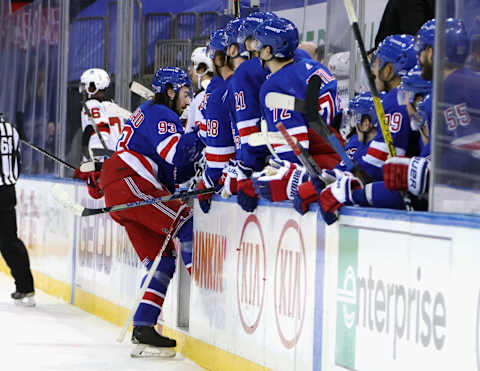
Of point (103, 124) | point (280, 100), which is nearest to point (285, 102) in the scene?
point (280, 100)

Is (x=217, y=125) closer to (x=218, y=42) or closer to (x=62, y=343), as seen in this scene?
(x=218, y=42)

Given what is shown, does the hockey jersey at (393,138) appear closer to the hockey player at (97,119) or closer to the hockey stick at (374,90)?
the hockey stick at (374,90)

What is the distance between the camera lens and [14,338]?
543 centimetres

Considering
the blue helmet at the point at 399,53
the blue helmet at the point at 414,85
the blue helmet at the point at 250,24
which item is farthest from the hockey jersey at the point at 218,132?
the blue helmet at the point at 414,85

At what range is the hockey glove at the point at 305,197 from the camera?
359 cm

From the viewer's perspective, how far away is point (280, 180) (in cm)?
382

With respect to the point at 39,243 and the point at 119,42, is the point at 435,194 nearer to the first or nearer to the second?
the point at 119,42

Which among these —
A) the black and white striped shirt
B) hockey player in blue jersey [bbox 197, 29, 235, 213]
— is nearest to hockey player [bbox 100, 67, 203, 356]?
hockey player in blue jersey [bbox 197, 29, 235, 213]

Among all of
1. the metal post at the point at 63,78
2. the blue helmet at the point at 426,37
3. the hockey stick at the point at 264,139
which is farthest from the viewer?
the metal post at the point at 63,78

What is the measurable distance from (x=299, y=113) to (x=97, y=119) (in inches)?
117

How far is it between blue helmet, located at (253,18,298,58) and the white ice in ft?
4.89

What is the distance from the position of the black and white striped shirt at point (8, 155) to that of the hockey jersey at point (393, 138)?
3887mm

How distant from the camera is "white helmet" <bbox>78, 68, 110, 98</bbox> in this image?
6.82 meters

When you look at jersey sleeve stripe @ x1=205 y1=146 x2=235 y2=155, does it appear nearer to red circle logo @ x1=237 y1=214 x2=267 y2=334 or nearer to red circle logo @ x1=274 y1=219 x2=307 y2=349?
red circle logo @ x1=237 y1=214 x2=267 y2=334
